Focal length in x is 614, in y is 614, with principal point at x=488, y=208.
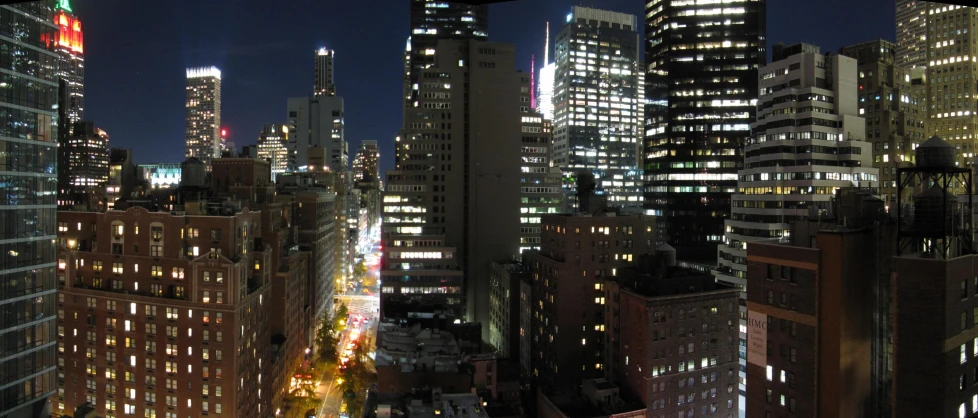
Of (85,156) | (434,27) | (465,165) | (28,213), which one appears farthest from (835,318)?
(85,156)

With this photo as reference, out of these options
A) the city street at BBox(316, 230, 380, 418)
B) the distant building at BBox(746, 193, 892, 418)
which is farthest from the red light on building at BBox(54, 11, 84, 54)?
the distant building at BBox(746, 193, 892, 418)

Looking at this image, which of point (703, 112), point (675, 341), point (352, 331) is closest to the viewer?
point (675, 341)

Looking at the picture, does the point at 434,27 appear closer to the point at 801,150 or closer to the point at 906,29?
the point at 801,150

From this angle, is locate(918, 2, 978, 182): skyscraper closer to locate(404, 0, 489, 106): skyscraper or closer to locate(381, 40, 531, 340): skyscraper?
locate(381, 40, 531, 340): skyscraper

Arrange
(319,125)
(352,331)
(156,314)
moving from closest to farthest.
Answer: (156,314) → (352,331) → (319,125)

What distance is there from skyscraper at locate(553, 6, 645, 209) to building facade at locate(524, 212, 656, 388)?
89.6m

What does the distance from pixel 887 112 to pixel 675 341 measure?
35818 millimetres

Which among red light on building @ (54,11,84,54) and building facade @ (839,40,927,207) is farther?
red light on building @ (54,11,84,54)

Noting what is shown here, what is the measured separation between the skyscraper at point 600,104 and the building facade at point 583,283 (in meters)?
89.6

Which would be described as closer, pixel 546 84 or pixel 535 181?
pixel 535 181

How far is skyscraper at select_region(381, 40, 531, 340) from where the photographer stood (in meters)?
77.1

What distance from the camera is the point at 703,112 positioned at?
91375 millimetres

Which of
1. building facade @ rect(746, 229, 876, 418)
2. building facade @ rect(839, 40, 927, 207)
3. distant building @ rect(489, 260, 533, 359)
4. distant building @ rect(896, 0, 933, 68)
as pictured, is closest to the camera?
building facade @ rect(746, 229, 876, 418)

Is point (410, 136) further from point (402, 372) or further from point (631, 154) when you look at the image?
point (631, 154)
